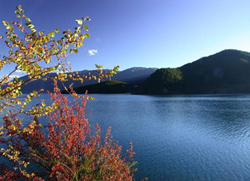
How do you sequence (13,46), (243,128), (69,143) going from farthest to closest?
(243,128) < (69,143) < (13,46)

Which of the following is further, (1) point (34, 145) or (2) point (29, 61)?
(1) point (34, 145)

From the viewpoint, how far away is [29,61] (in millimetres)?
4910

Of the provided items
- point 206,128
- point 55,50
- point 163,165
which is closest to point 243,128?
point 206,128

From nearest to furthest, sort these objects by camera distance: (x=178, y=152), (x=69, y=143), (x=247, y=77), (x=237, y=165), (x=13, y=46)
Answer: (x=13, y=46) → (x=69, y=143) → (x=237, y=165) → (x=178, y=152) → (x=247, y=77)

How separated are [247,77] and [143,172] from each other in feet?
713

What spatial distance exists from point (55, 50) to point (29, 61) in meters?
0.82

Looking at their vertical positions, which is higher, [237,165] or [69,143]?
[69,143]

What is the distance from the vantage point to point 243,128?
36625 mm

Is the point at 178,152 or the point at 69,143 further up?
the point at 69,143

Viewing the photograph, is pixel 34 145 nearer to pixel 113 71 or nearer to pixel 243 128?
pixel 113 71

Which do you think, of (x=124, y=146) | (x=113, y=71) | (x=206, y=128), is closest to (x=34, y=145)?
(x=113, y=71)

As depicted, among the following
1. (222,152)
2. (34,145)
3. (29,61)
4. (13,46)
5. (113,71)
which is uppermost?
(13,46)

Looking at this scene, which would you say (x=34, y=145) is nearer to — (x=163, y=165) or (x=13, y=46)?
(x=13, y=46)

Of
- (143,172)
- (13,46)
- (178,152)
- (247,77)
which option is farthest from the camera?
(247,77)
